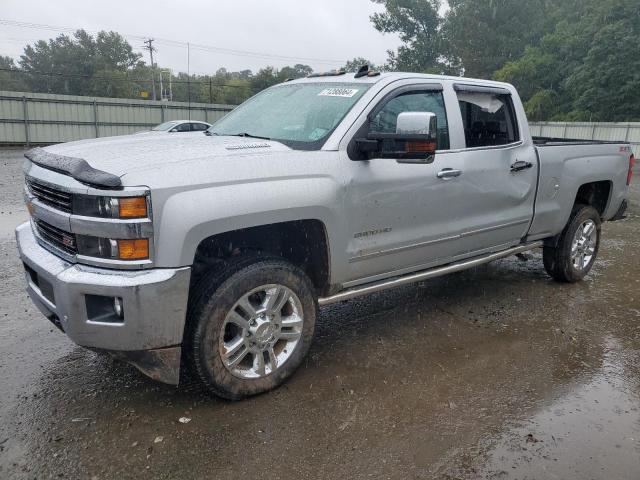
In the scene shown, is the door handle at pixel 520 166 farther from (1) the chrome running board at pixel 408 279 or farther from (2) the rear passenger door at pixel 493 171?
(1) the chrome running board at pixel 408 279

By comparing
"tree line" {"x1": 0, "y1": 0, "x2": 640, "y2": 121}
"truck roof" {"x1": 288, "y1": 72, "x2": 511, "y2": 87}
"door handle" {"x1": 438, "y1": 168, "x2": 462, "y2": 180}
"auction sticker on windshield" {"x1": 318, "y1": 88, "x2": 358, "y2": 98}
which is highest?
"tree line" {"x1": 0, "y1": 0, "x2": 640, "y2": 121}

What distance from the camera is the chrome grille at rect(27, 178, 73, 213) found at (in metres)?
2.65

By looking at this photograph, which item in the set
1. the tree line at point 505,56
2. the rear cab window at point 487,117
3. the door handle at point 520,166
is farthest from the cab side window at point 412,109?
the tree line at point 505,56

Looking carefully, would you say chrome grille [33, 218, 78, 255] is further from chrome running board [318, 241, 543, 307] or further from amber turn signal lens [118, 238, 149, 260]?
chrome running board [318, 241, 543, 307]

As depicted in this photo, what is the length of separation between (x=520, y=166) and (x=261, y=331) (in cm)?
279

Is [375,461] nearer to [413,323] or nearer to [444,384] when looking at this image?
[444,384]

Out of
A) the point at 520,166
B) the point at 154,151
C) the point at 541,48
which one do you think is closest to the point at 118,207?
the point at 154,151

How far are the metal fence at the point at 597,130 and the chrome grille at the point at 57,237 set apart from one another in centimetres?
2397

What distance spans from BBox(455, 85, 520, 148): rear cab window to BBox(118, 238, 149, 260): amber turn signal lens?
2.68 m

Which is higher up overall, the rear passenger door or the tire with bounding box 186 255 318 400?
the rear passenger door

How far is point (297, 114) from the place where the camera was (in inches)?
146

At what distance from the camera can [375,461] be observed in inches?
99.7

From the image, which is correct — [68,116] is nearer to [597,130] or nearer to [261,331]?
[261,331]

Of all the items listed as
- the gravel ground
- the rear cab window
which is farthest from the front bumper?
the rear cab window
